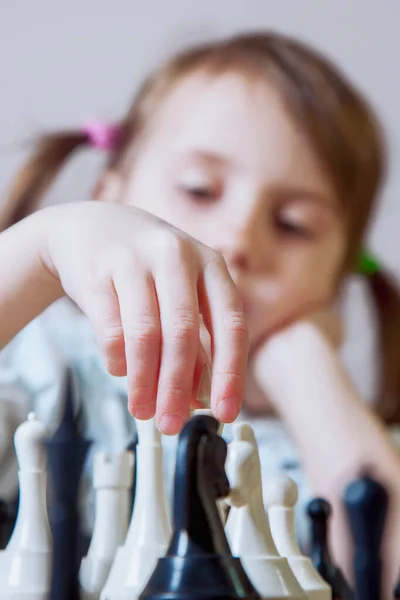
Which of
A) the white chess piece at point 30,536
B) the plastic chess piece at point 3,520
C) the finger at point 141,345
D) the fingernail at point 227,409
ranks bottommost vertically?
the plastic chess piece at point 3,520

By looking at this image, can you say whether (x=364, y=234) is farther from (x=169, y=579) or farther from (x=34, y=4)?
(x=169, y=579)

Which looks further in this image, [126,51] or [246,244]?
[126,51]

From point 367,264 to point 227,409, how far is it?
109 cm

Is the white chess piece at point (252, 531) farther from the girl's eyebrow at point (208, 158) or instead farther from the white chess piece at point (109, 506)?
the girl's eyebrow at point (208, 158)

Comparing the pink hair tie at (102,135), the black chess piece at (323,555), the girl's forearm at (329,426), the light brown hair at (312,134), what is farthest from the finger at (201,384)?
the pink hair tie at (102,135)

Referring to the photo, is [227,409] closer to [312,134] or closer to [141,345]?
[141,345]

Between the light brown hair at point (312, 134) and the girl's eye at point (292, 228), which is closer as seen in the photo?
the girl's eye at point (292, 228)

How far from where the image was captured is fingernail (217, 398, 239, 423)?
31cm

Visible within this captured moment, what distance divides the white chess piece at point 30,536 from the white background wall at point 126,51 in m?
0.93

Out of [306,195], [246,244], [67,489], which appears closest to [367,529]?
[67,489]

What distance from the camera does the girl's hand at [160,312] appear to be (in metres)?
0.32

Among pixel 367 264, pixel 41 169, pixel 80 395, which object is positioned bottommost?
pixel 80 395

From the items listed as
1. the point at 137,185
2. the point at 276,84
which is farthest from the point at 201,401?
the point at 276,84

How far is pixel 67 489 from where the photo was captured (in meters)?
0.34
